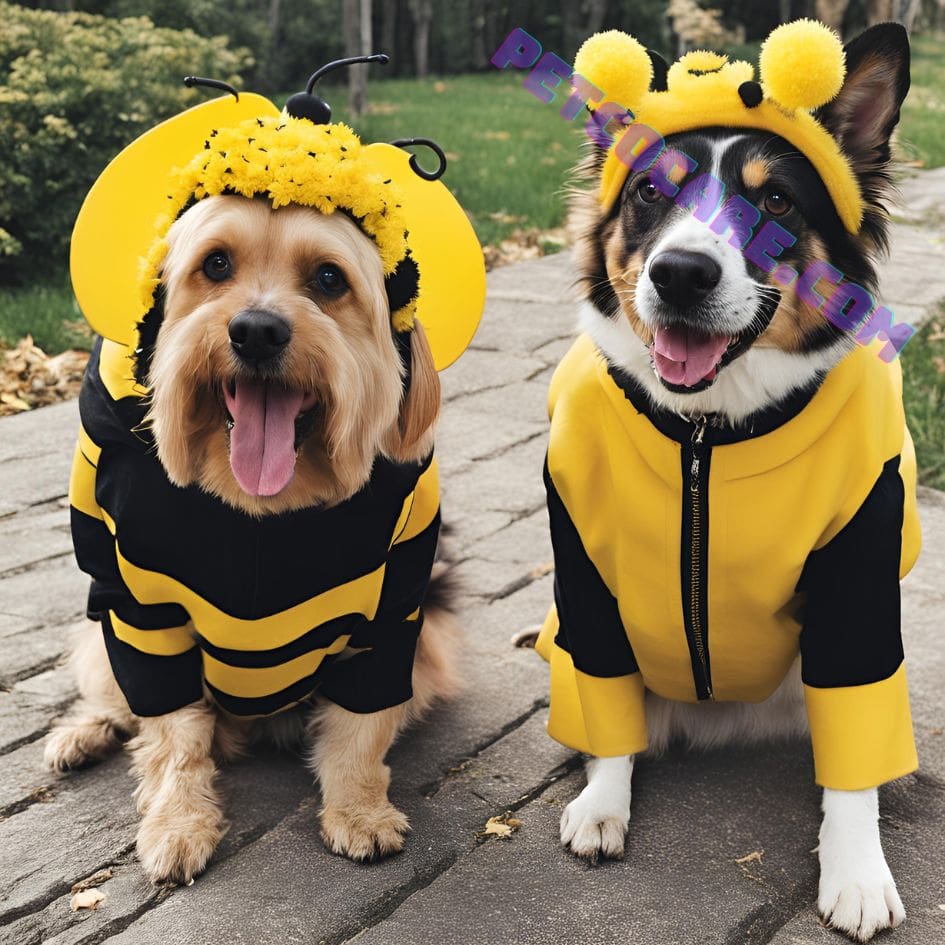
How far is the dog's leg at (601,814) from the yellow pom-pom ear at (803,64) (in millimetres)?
1533

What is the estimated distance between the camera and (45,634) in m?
3.69

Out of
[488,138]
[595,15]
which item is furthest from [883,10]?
[595,15]

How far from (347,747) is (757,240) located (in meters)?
1.51

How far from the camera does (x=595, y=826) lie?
2.76 metres

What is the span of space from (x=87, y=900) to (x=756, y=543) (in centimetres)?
159

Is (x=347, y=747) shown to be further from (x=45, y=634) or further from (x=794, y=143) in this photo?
(x=794, y=143)

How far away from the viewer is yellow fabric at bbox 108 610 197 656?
278cm

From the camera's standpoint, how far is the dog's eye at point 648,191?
2.70 meters

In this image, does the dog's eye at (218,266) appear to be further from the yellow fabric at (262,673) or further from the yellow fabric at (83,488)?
the yellow fabric at (262,673)

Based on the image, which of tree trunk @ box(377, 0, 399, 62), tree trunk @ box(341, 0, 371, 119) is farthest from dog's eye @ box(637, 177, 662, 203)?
tree trunk @ box(377, 0, 399, 62)

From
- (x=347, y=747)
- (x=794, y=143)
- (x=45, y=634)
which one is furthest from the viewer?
(x=45, y=634)

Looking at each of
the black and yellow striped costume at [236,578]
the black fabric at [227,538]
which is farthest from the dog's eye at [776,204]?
the black fabric at [227,538]

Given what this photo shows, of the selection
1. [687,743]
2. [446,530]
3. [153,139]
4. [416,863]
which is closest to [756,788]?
[687,743]

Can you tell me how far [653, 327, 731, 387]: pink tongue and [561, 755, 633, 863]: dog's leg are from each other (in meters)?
0.94
